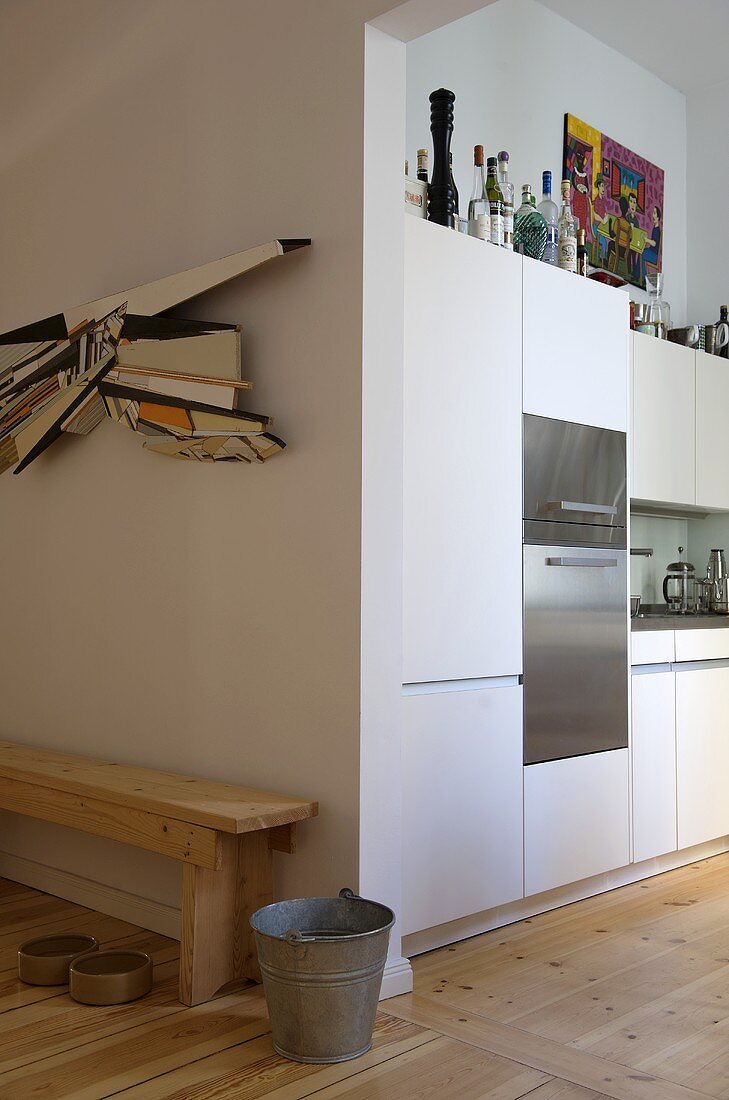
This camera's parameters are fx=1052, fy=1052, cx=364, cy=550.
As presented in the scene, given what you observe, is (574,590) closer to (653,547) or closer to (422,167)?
(422,167)

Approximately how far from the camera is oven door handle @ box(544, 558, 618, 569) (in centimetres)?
301

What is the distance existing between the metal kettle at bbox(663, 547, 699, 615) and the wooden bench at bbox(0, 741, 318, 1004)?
2.36 meters

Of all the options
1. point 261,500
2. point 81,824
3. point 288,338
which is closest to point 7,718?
point 81,824

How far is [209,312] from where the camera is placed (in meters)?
2.76

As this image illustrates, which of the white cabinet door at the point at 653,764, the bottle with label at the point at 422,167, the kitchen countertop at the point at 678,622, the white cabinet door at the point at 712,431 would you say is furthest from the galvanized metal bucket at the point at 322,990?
the white cabinet door at the point at 712,431

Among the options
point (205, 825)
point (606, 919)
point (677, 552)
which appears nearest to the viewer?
point (205, 825)

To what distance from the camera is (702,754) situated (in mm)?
3688

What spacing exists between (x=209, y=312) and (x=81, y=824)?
4.42 feet

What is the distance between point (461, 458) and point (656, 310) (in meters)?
1.79

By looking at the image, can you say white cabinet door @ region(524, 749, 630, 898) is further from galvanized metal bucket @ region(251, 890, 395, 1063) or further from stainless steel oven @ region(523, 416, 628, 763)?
galvanized metal bucket @ region(251, 890, 395, 1063)

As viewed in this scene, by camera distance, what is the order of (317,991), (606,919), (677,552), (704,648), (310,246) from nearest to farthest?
(317,991) → (310,246) → (606,919) → (704,648) → (677,552)

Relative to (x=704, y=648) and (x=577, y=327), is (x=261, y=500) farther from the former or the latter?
(x=704, y=648)

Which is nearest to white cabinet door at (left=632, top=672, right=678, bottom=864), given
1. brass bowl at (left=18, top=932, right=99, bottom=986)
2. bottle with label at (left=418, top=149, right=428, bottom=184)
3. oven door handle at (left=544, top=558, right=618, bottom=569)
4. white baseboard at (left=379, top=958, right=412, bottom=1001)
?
oven door handle at (left=544, top=558, right=618, bottom=569)

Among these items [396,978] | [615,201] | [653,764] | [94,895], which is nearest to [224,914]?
[396,978]
